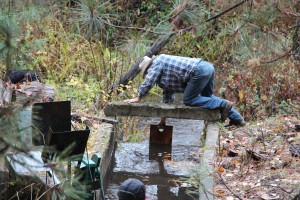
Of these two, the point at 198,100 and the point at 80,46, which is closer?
the point at 198,100

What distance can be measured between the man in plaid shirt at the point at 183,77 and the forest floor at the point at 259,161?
681mm

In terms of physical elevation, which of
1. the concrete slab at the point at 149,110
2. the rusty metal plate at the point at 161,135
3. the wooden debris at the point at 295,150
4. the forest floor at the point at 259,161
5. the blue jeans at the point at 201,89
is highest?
the blue jeans at the point at 201,89

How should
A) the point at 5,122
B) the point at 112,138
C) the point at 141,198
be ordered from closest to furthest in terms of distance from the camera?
the point at 5,122
the point at 141,198
the point at 112,138

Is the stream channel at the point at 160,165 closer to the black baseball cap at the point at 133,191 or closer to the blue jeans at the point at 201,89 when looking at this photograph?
the blue jeans at the point at 201,89

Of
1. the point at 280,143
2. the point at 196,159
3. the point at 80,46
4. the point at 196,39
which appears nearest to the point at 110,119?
the point at 196,159

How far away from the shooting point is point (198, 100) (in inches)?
365

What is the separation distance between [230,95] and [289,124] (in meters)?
2.66

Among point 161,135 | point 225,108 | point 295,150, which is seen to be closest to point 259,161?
point 295,150

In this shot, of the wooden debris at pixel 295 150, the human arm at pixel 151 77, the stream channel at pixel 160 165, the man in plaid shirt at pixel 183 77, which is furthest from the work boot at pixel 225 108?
the wooden debris at pixel 295 150

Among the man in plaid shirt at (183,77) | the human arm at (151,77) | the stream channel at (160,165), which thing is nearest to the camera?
the stream channel at (160,165)

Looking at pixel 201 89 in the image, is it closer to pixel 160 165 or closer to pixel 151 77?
pixel 151 77

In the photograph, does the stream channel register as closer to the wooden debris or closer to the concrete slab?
the concrete slab

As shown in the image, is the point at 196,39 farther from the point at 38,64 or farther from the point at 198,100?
the point at 198,100

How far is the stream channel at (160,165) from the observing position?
25.3ft
